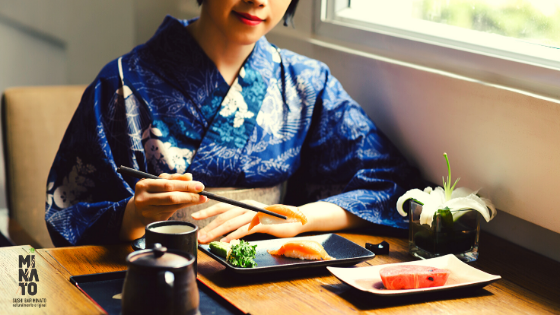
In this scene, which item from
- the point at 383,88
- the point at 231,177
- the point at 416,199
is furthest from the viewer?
the point at 383,88

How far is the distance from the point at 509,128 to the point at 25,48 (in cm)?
269

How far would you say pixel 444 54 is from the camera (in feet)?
4.75

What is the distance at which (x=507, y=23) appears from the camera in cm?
139


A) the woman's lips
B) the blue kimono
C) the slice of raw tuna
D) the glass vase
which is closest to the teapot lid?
the slice of raw tuna

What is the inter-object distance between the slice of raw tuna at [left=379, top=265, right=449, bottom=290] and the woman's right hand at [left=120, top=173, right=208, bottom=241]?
37 cm

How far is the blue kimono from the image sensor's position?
1357 mm

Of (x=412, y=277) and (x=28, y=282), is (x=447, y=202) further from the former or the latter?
(x=28, y=282)

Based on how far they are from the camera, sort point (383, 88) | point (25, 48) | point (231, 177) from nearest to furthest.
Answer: point (231, 177) → point (383, 88) → point (25, 48)

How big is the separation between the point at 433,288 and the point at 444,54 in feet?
2.30

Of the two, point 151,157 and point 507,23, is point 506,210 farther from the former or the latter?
point 151,157

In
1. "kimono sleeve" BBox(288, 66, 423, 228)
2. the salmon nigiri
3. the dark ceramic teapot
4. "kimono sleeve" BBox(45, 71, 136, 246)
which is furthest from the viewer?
"kimono sleeve" BBox(288, 66, 423, 228)

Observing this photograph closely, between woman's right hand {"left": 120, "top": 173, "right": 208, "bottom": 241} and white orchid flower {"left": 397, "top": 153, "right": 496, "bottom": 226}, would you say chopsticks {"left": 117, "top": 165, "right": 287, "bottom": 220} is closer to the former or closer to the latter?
woman's right hand {"left": 120, "top": 173, "right": 208, "bottom": 241}

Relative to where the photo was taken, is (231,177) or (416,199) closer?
(416,199)

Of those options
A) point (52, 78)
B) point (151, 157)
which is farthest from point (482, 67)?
point (52, 78)
